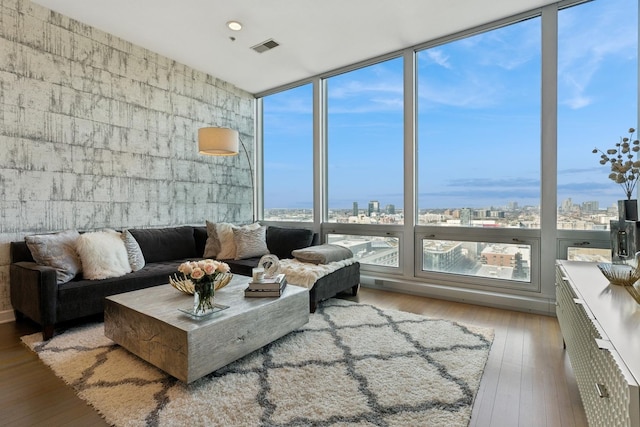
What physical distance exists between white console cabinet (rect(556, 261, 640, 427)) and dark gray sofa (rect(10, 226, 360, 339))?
1.97 meters

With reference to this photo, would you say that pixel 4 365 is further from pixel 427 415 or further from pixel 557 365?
pixel 557 365

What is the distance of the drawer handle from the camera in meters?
1.06

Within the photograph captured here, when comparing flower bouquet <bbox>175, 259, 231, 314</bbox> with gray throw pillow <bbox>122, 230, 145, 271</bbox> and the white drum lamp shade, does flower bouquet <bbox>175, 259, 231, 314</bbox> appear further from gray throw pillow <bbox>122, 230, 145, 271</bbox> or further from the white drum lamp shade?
the white drum lamp shade

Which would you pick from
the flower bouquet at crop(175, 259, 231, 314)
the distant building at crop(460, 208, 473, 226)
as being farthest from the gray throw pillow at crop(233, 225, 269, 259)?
the distant building at crop(460, 208, 473, 226)

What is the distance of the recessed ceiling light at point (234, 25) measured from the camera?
3319mm

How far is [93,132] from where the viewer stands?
11.2 feet

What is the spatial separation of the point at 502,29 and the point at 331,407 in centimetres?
394

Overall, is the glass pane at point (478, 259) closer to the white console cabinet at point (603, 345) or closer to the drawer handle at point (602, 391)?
the white console cabinet at point (603, 345)

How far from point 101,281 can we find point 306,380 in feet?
6.68

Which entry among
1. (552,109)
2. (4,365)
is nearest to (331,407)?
(4,365)

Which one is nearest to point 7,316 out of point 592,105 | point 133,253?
point 133,253

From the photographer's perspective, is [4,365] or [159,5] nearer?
[4,365]

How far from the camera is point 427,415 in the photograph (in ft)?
5.08

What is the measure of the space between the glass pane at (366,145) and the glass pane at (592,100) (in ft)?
5.36
